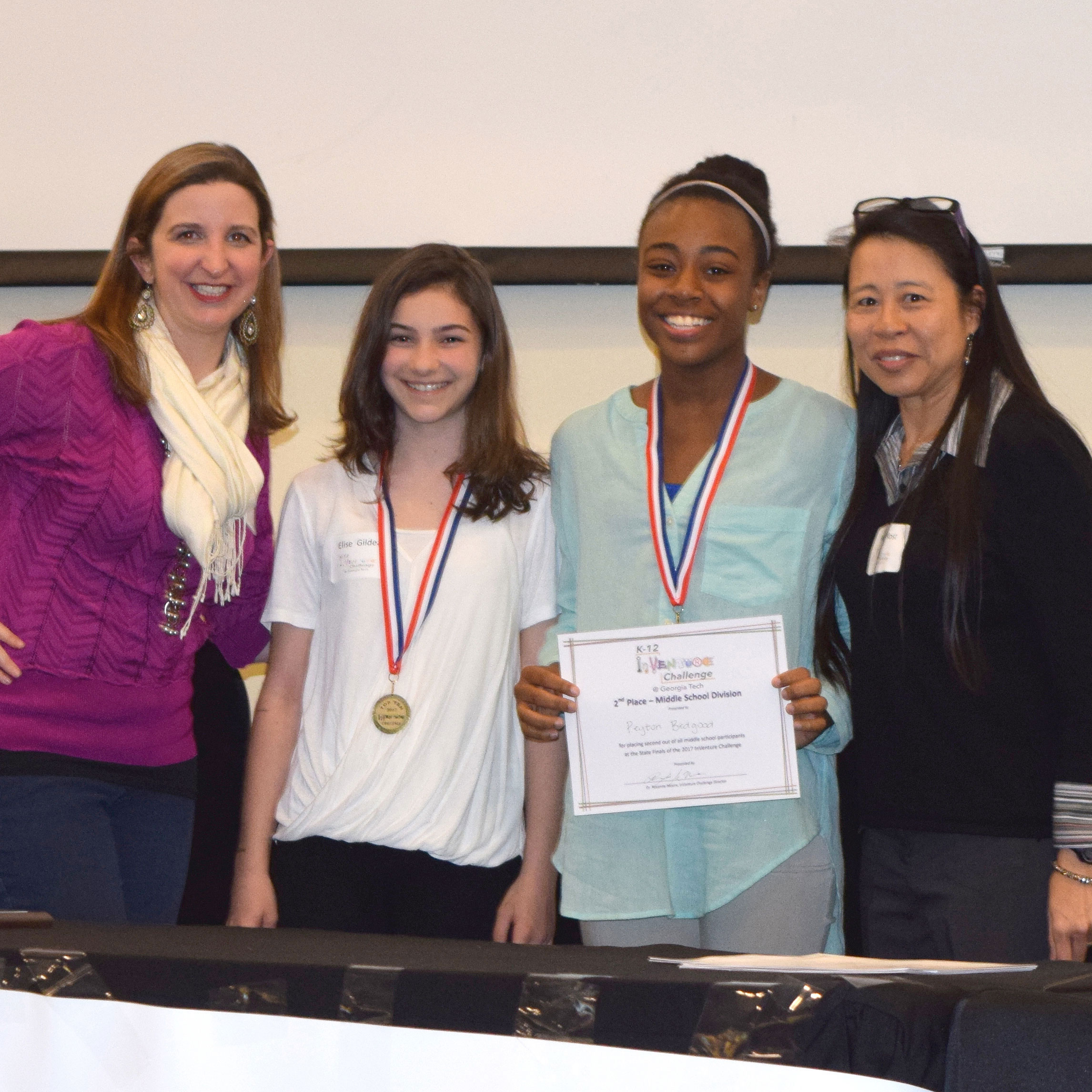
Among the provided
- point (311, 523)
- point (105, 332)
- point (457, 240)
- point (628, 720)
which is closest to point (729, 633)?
point (628, 720)

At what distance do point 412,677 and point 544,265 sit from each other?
4.24ft

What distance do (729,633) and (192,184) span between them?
1325 millimetres

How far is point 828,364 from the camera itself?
3.22 metres

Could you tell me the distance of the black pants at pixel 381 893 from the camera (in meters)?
2.23

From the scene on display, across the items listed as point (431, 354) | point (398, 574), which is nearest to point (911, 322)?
point (431, 354)

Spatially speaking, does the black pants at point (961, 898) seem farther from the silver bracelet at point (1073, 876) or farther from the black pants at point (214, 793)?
the black pants at point (214, 793)

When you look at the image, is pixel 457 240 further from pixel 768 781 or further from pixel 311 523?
pixel 768 781

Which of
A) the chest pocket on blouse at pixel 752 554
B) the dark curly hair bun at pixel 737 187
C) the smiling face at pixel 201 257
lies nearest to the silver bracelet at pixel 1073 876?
the chest pocket on blouse at pixel 752 554

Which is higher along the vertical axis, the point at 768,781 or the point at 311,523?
the point at 311,523

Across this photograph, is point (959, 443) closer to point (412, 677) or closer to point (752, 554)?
point (752, 554)

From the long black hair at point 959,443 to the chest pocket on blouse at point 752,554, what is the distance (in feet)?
0.25

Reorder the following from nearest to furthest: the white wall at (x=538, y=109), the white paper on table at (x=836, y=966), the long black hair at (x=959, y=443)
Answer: the white paper on table at (x=836, y=966), the long black hair at (x=959, y=443), the white wall at (x=538, y=109)

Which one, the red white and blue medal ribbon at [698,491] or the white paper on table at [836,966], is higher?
the red white and blue medal ribbon at [698,491]

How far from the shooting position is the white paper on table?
3.86 feet
